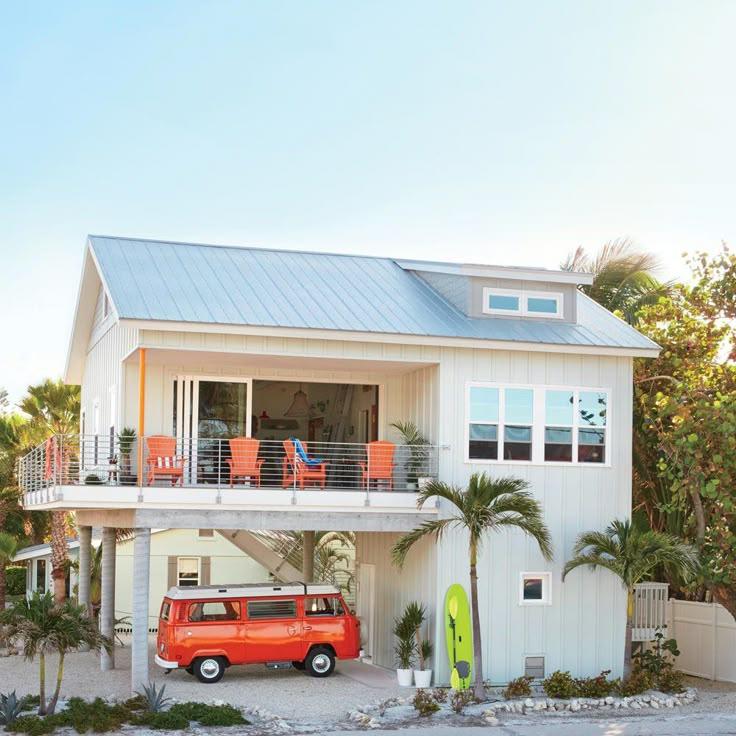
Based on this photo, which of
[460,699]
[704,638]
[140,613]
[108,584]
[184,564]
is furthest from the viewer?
[184,564]

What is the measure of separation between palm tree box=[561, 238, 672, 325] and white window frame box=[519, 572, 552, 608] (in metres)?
12.0

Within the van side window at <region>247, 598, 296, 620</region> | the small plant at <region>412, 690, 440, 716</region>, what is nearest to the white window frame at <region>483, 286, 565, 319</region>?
the van side window at <region>247, 598, 296, 620</region>

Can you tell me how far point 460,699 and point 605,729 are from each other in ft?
8.40

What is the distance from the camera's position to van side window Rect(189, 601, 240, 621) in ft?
70.8

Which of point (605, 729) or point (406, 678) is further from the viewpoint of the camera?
point (406, 678)

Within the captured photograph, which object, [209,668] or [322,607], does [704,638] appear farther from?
[209,668]

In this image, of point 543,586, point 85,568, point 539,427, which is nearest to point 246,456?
point 539,427

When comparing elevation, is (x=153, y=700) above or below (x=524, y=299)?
below

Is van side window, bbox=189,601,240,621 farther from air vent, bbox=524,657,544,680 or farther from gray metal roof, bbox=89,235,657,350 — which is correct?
air vent, bbox=524,657,544,680

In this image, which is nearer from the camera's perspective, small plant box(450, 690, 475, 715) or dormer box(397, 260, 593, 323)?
small plant box(450, 690, 475, 715)

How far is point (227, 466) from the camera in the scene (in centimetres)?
2241

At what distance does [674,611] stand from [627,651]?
5.03m

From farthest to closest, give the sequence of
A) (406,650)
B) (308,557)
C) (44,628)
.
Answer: (308,557) → (406,650) → (44,628)

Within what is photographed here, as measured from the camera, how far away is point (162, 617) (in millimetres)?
22078
